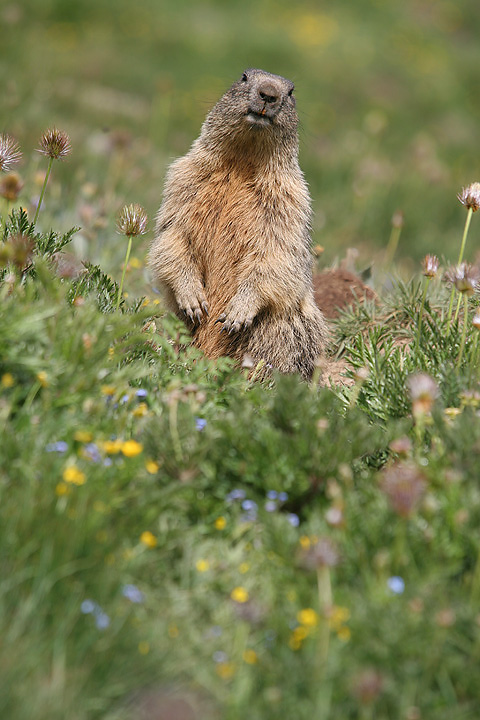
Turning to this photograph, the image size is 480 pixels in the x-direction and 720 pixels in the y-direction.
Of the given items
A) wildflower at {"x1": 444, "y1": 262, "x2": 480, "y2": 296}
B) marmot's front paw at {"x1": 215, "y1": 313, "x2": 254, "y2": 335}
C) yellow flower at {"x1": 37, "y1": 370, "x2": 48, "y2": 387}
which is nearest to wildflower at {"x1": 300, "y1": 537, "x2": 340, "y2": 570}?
yellow flower at {"x1": 37, "y1": 370, "x2": 48, "y2": 387}

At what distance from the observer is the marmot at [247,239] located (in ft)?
15.6

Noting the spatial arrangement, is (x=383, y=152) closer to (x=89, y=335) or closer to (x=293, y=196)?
(x=293, y=196)

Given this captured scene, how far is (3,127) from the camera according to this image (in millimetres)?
8125

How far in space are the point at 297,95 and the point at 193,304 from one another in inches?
512

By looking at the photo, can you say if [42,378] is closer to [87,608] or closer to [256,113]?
[87,608]

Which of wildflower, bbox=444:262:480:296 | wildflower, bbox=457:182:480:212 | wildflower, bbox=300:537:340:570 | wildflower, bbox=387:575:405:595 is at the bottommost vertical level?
wildflower, bbox=387:575:405:595

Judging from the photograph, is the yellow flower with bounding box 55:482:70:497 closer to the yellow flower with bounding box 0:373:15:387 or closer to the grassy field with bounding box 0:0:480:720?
the grassy field with bounding box 0:0:480:720

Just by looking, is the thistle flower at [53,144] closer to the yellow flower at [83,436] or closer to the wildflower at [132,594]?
the yellow flower at [83,436]

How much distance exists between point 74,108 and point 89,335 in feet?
32.3

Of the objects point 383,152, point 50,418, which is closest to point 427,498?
point 50,418

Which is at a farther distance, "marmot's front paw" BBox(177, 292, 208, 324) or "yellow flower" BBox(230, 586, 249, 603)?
"marmot's front paw" BBox(177, 292, 208, 324)

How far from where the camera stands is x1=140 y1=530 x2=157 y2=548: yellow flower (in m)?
2.66

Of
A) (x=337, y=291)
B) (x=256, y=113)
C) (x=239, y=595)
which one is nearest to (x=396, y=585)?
(x=239, y=595)

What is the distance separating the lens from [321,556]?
2.29 meters
